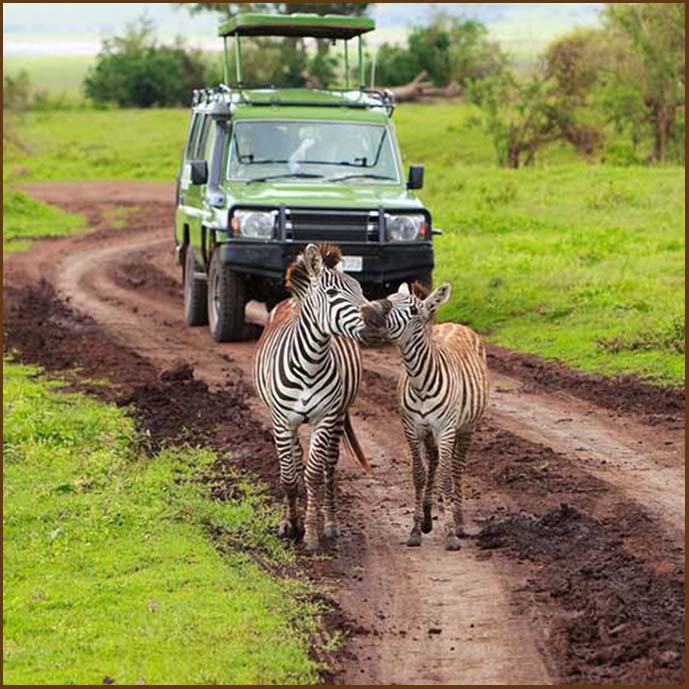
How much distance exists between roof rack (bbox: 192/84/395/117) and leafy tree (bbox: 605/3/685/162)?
19511 millimetres

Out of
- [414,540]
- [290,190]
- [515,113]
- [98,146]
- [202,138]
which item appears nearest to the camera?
[414,540]

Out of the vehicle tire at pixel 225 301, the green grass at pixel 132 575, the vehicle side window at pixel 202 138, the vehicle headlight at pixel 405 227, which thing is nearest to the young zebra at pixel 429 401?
the green grass at pixel 132 575

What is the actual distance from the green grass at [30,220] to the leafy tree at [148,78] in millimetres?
23965

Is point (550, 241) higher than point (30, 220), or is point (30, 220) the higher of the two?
point (30, 220)

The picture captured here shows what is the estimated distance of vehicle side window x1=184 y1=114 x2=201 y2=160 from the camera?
17969 millimetres

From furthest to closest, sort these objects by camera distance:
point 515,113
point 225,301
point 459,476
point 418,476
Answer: point 515,113 → point 225,301 → point 459,476 → point 418,476

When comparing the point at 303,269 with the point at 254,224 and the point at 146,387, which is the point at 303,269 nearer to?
the point at 146,387

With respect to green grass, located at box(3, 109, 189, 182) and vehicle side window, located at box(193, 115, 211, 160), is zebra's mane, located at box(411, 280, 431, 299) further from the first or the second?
green grass, located at box(3, 109, 189, 182)

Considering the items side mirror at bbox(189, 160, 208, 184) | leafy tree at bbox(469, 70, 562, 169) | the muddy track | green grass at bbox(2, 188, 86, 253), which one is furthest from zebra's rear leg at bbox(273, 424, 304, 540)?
leafy tree at bbox(469, 70, 562, 169)

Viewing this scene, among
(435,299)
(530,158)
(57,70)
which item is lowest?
(435,299)

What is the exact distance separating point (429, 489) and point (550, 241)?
42.7 ft

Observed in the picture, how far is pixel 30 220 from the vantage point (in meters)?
29.8

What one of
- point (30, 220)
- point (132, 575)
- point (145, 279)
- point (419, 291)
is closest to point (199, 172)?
point (145, 279)

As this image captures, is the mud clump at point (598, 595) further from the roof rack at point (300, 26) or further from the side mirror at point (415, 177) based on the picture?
the roof rack at point (300, 26)
